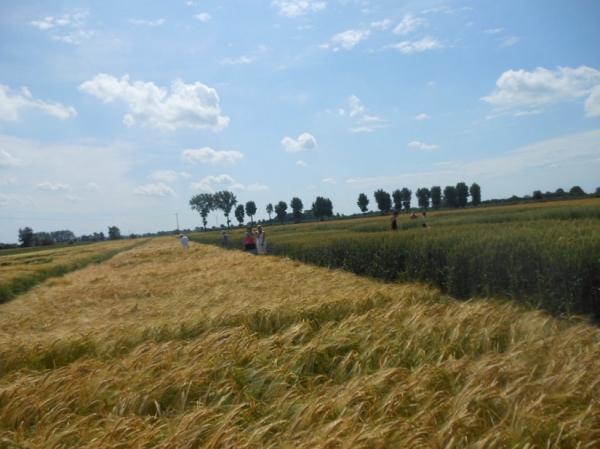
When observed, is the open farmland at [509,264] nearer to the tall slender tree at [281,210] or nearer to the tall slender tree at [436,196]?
the tall slender tree at [436,196]

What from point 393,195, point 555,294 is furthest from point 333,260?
point 393,195

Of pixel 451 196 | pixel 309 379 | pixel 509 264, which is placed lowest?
pixel 309 379

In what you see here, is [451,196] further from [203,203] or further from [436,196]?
[203,203]

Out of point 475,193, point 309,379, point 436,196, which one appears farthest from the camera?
point 436,196

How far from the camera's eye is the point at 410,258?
11.6 m

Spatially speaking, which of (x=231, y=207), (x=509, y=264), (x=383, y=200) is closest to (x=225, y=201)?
(x=231, y=207)

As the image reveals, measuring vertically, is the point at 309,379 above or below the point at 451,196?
below

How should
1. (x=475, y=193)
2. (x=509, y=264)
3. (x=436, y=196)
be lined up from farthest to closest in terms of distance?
(x=436, y=196)
(x=475, y=193)
(x=509, y=264)

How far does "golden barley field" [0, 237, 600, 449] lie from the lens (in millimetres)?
2727

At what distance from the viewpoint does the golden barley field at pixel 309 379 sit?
2.73m

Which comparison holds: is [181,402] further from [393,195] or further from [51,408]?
[393,195]

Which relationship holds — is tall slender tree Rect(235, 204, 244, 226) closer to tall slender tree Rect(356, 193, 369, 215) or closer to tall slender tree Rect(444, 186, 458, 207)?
tall slender tree Rect(356, 193, 369, 215)

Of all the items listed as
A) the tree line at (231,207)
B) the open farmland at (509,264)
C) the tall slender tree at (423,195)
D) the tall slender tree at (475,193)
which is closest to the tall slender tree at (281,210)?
the tree line at (231,207)

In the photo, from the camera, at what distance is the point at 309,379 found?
3742 millimetres
